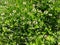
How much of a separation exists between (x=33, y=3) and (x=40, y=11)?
312mm

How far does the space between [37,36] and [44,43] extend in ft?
0.67

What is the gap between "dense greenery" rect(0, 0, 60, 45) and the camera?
Result: 4.15 m

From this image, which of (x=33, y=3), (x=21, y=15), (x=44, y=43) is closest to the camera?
(x=44, y=43)

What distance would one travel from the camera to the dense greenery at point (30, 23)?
4.15 m

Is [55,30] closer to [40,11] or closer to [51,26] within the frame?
[51,26]

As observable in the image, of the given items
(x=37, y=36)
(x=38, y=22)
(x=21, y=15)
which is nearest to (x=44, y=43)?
(x=37, y=36)

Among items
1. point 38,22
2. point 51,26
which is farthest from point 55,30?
point 38,22

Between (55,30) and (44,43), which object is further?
(55,30)

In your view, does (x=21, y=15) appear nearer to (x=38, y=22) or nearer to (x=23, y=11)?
(x=23, y=11)

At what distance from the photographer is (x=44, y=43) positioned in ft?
13.3

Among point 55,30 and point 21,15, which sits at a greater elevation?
point 21,15

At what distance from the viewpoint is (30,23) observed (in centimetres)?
420

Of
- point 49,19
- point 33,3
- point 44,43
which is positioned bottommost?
point 44,43

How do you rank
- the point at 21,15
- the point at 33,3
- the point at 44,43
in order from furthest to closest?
the point at 33,3, the point at 21,15, the point at 44,43
